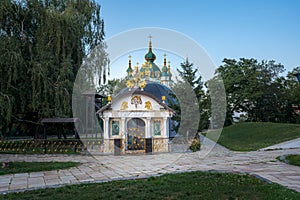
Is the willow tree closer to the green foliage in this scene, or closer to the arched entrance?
the arched entrance

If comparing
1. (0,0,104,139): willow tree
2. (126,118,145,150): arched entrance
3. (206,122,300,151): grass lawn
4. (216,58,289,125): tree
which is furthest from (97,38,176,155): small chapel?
(216,58,289,125): tree

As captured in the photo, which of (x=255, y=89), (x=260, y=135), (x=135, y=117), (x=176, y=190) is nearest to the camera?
(x=176, y=190)

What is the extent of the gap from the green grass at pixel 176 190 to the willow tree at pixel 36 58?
30.4ft

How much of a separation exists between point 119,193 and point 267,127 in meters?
17.6

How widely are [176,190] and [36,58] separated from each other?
11848mm

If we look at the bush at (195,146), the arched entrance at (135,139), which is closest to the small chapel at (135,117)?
the arched entrance at (135,139)

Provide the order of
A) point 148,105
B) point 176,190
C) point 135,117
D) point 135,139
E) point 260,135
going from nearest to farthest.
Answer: point 176,190 → point 135,117 → point 148,105 → point 135,139 → point 260,135

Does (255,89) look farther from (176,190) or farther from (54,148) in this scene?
(176,190)

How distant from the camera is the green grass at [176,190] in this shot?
16.9 feet

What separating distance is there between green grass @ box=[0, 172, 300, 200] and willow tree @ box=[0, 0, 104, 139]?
30.4 feet

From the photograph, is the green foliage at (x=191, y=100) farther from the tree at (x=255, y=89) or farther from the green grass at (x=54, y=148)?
the tree at (x=255, y=89)

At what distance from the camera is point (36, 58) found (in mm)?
14672

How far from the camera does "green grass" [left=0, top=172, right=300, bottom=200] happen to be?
514 cm

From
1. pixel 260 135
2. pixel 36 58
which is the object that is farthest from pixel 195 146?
pixel 36 58
